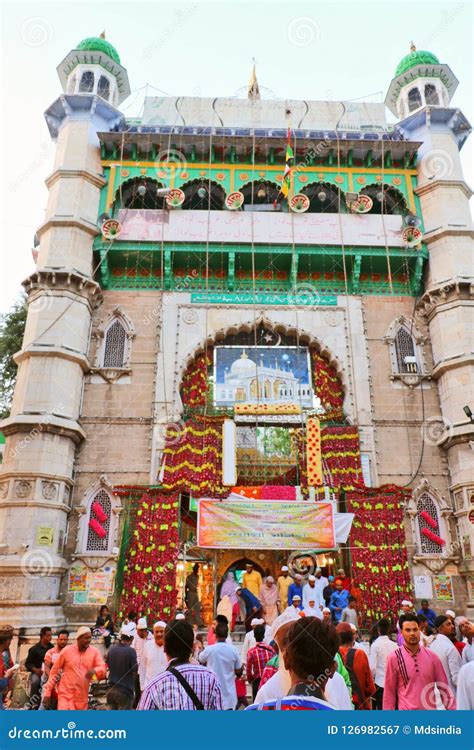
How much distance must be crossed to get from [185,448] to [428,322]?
29.2 ft

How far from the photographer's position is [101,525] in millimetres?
14273

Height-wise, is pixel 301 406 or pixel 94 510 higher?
pixel 301 406

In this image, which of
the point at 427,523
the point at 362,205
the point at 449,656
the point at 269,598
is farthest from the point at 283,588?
the point at 362,205

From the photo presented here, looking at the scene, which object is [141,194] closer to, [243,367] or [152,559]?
[243,367]

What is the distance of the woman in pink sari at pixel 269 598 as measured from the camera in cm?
1205

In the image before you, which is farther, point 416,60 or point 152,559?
point 416,60

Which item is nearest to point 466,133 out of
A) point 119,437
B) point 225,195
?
point 225,195

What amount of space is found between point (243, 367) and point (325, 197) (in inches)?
276

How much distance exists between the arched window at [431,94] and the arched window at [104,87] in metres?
12.1

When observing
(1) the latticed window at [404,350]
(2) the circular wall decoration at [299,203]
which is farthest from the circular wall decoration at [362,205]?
(1) the latticed window at [404,350]

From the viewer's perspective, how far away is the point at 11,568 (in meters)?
12.5

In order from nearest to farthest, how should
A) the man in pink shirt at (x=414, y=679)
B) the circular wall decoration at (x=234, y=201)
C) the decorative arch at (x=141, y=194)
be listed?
the man in pink shirt at (x=414, y=679) → the circular wall decoration at (x=234, y=201) → the decorative arch at (x=141, y=194)

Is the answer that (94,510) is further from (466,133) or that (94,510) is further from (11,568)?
(466,133)

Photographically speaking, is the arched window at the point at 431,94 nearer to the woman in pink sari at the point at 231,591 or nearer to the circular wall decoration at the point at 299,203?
the circular wall decoration at the point at 299,203
